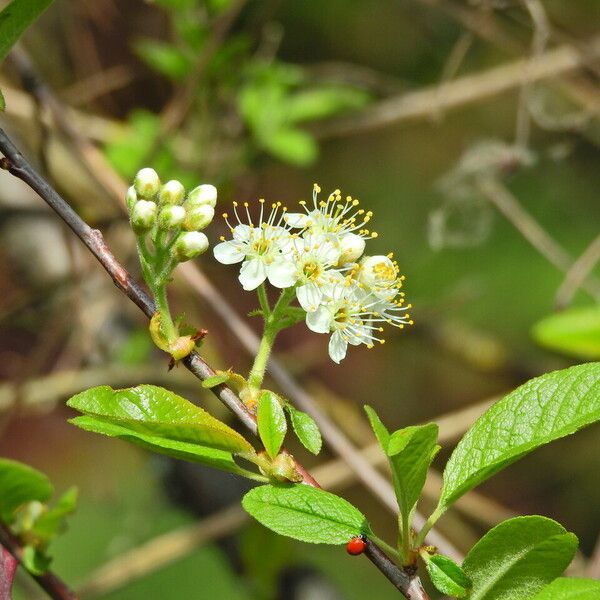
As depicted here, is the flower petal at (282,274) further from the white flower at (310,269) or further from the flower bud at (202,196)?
the flower bud at (202,196)

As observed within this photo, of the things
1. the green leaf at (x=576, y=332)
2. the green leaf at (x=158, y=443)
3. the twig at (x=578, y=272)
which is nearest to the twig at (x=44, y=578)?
the green leaf at (x=158, y=443)

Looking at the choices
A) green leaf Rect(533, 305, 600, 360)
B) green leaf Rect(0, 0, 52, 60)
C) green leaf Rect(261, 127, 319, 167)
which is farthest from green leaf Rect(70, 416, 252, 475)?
green leaf Rect(261, 127, 319, 167)

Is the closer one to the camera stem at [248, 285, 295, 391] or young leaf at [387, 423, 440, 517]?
young leaf at [387, 423, 440, 517]

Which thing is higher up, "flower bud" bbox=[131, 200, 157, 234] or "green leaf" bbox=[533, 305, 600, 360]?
"flower bud" bbox=[131, 200, 157, 234]

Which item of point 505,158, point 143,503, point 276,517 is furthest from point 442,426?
point 276,517

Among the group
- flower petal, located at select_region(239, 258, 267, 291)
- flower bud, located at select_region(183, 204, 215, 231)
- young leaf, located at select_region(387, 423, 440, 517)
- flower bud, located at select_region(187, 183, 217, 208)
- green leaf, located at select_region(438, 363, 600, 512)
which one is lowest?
green leaf, located at select_region(438, 363, 600, 512)

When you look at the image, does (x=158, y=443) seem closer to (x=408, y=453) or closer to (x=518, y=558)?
(x=408, y=453)

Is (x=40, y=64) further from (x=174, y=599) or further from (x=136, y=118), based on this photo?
(x=174, y=599)

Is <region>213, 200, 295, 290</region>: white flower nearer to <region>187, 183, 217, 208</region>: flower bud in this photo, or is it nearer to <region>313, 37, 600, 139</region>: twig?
<region>187, 183, 217, 208</region>: flower bud
